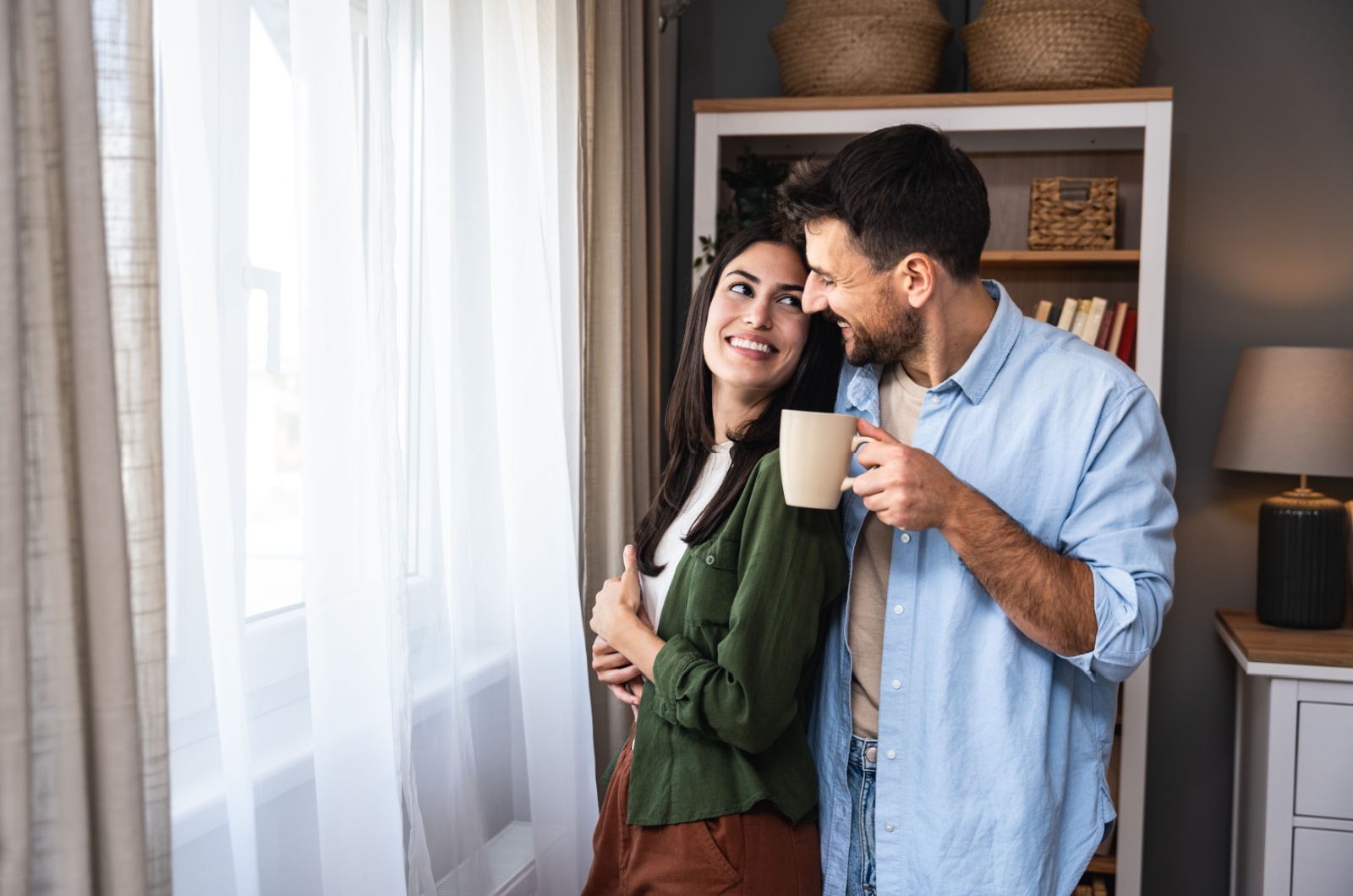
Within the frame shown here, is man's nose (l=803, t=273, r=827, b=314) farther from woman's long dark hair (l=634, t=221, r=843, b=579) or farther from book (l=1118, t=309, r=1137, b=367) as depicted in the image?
book (l=1118, t=309, r=1137, b=367)

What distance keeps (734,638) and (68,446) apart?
596 millimetres

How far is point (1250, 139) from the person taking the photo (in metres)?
2.79

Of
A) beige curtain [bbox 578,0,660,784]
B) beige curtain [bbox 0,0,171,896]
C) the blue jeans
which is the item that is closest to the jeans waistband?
the blue jeans

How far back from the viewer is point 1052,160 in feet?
9.23

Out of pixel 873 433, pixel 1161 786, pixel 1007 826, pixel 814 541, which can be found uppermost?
pixel 873 433

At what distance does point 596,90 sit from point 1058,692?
1.51 meters

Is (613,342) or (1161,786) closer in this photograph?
(613,342)

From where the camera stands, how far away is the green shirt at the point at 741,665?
1005 mm

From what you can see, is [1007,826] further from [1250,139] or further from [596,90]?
[1250,139]

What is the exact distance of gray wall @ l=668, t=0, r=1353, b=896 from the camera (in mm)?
2752

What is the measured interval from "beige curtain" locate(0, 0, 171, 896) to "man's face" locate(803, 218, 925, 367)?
690 millimetres

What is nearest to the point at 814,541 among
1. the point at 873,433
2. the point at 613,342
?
the point at 873,433

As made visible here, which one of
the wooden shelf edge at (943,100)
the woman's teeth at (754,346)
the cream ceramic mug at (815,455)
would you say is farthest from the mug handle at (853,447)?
the wooden shelf edge at (943,100)

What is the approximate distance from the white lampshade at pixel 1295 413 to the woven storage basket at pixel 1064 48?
768 mm
